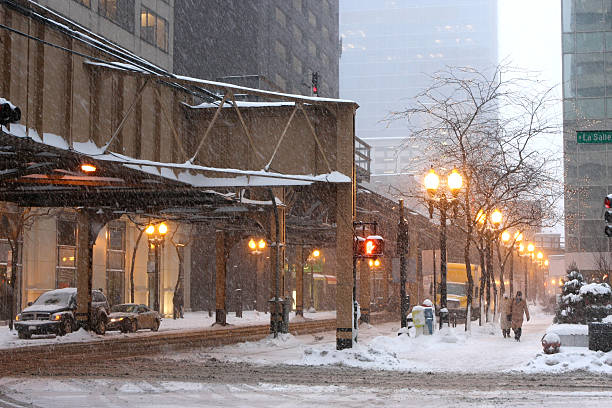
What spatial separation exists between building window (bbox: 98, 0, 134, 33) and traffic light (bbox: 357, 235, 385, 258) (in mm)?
28802

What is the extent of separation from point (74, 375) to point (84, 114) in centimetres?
577

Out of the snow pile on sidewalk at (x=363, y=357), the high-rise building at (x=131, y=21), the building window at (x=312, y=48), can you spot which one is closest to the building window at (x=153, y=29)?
the high-rise building at (x=131, y=21)

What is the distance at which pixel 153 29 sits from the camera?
176ft

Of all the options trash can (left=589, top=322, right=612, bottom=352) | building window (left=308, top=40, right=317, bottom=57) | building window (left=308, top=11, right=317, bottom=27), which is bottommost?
trash can (left=589, top=322, right=612, bottom=352)

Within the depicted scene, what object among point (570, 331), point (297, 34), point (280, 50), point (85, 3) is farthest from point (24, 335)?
point (297, 34)

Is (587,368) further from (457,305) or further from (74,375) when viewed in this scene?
(457,305)

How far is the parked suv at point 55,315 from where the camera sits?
3319cm

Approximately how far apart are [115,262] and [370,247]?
32.9m

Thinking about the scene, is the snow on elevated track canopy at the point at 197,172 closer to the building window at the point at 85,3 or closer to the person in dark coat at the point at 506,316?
the person in dark coat at the point at 506,316

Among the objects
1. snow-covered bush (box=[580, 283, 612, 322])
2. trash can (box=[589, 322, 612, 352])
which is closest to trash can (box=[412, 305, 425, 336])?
snow-covered bush (box=[580, 283, 612, 322])

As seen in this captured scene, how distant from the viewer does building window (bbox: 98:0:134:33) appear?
47594 mm

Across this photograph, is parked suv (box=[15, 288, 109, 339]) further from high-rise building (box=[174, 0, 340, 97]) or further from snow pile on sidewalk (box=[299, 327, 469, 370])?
high-rise building (box=[174, 0, 340, 97])

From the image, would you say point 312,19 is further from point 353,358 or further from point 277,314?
point 353,358

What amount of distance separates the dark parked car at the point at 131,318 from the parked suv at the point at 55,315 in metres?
1.75
